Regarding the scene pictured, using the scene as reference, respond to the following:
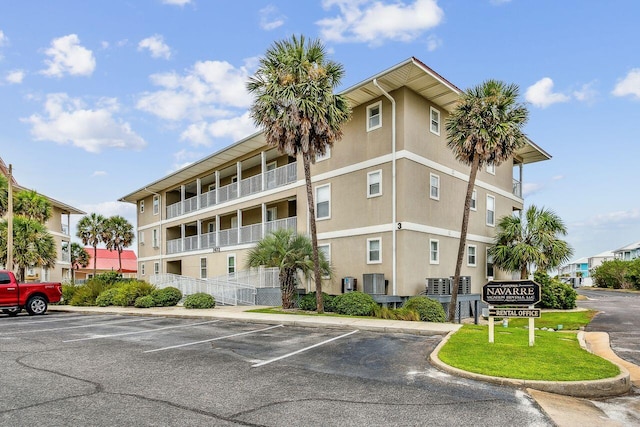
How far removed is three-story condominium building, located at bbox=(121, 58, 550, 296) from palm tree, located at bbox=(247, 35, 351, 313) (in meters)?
2.08

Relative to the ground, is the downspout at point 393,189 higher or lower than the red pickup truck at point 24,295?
higher

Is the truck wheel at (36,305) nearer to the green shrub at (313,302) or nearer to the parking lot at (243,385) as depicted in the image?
the parking lot at (243,385)

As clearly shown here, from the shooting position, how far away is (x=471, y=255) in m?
24.2

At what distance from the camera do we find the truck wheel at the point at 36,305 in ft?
71.0

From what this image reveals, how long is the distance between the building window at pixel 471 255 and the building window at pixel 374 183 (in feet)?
21.4

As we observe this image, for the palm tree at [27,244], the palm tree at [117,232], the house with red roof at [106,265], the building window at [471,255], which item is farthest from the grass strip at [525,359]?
the house with red roof at [106,265]

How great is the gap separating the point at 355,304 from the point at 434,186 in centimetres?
716

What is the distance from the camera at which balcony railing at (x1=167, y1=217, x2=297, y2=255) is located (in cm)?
2609

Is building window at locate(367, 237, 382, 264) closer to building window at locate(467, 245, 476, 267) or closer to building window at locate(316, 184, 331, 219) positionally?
building window at locate(316, 184, 331, 219)

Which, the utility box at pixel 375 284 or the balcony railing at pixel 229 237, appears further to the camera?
the balcony railing at pixel 229 237

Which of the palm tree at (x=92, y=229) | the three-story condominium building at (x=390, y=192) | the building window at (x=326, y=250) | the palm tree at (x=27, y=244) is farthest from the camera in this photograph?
the palm tree at (x=92, y=229)

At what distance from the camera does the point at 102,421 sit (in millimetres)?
5617

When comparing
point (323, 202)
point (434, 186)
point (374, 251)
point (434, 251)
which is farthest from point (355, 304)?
point (434, 186)

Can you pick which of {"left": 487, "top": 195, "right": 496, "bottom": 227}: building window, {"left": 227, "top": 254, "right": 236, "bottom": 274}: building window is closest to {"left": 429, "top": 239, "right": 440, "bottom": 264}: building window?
{"left": 487, "top": 195, "right": 496, "bottom": 227}: building window
